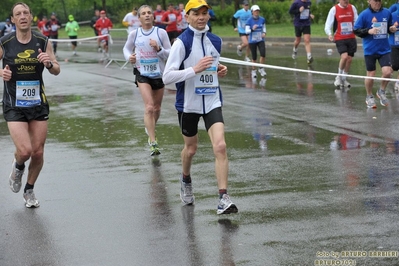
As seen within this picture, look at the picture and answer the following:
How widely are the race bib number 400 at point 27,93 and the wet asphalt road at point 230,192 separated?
1.07 m

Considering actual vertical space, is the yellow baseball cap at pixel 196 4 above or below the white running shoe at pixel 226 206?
above

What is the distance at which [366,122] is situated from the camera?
13008 mm

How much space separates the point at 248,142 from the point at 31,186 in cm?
397

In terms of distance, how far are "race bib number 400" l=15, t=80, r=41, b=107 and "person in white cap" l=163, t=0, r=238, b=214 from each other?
1462mm

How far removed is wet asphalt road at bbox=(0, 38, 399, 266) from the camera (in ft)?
21.8

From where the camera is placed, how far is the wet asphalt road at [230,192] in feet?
21.8

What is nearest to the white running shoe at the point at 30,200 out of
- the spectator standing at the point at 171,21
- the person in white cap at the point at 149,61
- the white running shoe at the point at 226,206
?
the white running shoe at the point at 226,206

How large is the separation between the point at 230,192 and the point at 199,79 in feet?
4.58

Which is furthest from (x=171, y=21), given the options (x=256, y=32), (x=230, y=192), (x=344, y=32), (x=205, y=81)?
(x=205, y=81)

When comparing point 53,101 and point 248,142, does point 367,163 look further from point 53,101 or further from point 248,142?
point 53,101

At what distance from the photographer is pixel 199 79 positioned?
7969 mm

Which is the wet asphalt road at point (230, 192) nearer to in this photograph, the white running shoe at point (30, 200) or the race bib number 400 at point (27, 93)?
the white running shoe at point (30, 200)

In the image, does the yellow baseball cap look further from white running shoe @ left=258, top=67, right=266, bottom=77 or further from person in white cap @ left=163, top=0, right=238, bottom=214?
white running shoe @ left=258, top=67, right=266, bottom=77

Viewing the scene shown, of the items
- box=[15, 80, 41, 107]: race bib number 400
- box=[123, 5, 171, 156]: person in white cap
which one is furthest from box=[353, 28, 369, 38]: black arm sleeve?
box=[15, 80, 41, 107]: race bib number 400
